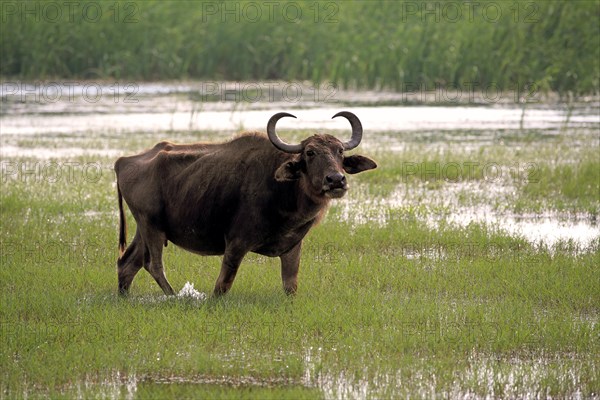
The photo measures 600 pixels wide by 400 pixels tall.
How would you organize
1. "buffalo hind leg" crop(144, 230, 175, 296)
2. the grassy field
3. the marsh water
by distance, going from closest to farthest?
1. the grassy field
2. "buffalo hind leg" crop(144, 230, 175, 296)
3. the marsh water

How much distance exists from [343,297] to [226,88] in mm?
18436

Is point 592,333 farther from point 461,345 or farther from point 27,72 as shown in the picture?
point 27,72

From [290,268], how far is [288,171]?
2.90 ft

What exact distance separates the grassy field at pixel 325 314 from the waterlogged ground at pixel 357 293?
2cm

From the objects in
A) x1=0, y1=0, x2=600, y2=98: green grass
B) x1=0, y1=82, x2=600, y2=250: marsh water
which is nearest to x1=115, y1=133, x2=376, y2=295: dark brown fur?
x1=0, y1=82, x2=600, y2=250: marsh water

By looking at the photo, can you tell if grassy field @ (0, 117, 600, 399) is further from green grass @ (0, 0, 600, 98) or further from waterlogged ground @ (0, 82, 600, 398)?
green grass @ (0, 0, 600, 98)

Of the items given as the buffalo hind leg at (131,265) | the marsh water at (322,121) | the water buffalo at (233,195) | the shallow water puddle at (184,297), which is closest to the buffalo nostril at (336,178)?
the water buffalo at (233,195)

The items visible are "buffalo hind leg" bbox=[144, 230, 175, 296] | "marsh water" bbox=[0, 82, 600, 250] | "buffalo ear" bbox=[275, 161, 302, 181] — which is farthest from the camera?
"marsh water" bbox=[0, 82, 600, 250]

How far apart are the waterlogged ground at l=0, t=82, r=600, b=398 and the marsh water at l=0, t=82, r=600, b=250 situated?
0.11 m

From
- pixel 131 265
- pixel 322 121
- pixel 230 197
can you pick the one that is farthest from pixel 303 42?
pixel 230 197

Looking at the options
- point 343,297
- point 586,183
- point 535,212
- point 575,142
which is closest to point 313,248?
point 343,297

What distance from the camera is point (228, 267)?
812 centimetres

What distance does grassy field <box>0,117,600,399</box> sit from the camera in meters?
6.46

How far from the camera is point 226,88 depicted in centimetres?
2644
